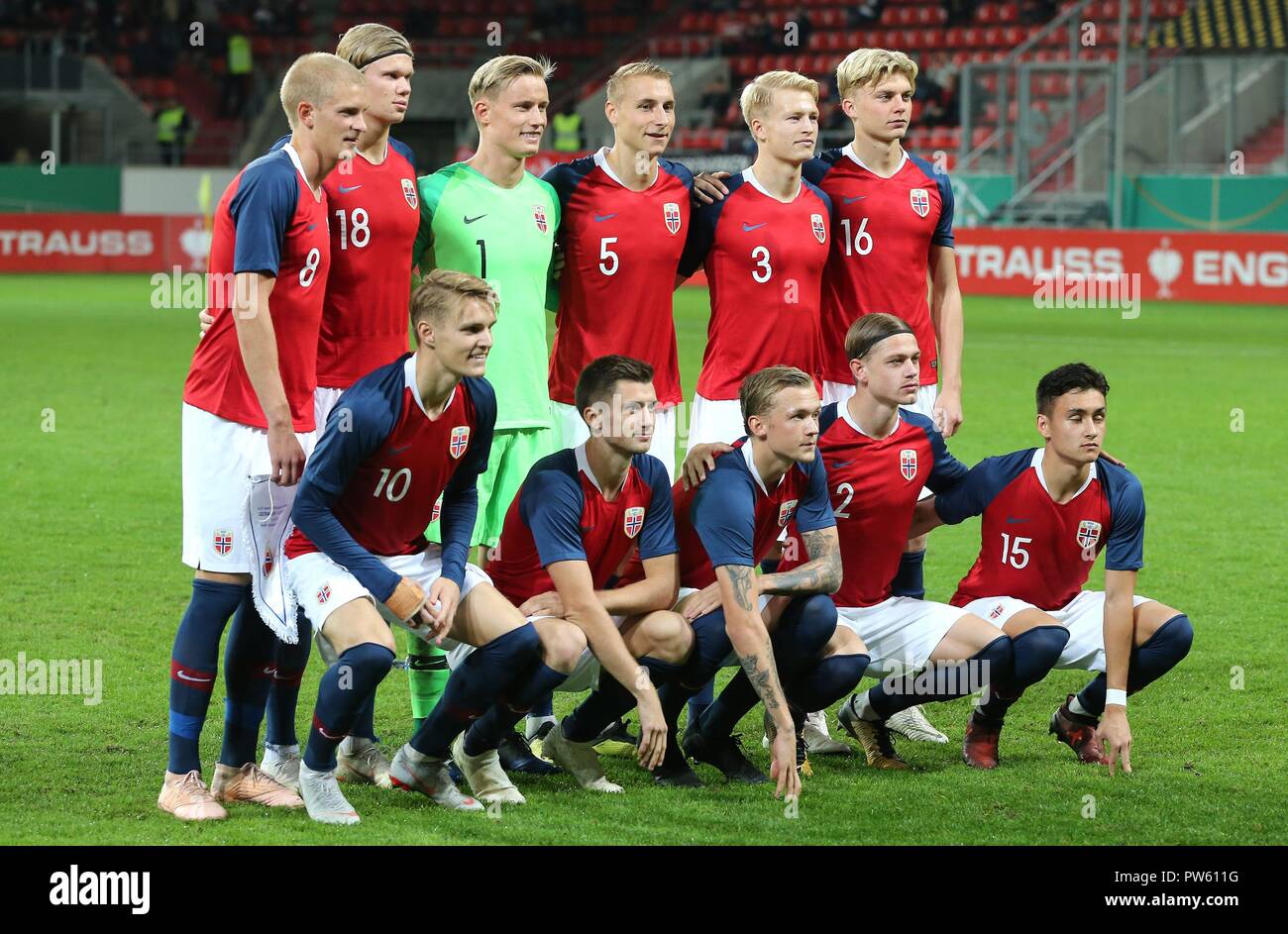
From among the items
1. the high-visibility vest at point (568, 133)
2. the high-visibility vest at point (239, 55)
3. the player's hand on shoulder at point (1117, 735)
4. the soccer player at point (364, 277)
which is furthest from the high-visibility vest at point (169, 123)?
the player's hand on shoulder at point (1117, 735)

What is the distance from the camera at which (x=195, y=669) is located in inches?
189

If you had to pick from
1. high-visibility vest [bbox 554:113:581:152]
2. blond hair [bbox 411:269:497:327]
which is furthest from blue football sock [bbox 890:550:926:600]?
high-visibility vest [bbox 554:113:581:152]

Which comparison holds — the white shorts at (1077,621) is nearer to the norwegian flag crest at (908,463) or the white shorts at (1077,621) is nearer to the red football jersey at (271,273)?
the norwegian flag crest at (908,463)

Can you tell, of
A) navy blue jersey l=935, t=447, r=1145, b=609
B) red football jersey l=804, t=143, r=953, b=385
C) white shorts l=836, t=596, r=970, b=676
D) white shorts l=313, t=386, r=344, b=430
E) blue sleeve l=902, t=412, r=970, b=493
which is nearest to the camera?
white shorts l=313, t=386, r=344, b=430

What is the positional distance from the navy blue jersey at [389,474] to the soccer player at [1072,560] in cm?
165

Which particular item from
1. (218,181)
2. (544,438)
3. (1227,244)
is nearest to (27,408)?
(544,438)

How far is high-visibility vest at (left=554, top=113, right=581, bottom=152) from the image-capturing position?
31016 millimetres

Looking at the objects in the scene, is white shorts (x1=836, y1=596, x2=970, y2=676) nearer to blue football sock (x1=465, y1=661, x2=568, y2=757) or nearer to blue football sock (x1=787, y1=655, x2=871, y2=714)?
blue football sock (x1=787, y1=655, x2=871, y2=714)

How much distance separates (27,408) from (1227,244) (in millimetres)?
16541

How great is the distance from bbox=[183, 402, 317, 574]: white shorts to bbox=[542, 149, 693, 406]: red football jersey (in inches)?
50.2

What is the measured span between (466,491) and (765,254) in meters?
1.45

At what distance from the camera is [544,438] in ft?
18.6

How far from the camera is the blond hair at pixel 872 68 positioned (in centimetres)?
587

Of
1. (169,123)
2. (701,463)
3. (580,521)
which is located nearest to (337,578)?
(580,521)
